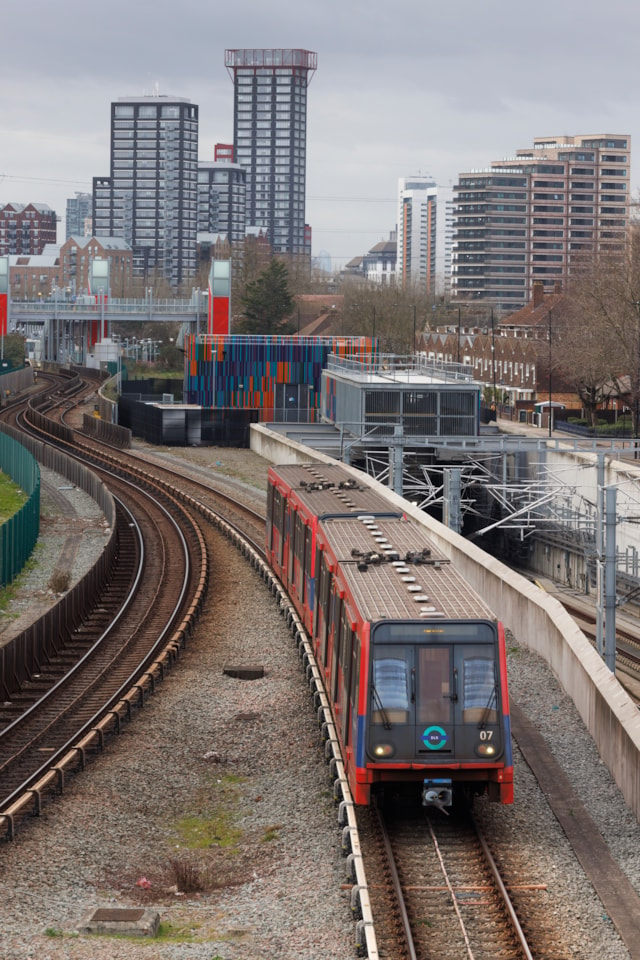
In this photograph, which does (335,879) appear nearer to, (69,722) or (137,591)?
(69,722)

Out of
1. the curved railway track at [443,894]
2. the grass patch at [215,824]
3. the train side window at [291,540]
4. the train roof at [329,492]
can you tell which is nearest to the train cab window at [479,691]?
the curved railway track at [443,894]

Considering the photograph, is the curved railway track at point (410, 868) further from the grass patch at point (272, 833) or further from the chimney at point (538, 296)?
the chimney at point (538, 296)

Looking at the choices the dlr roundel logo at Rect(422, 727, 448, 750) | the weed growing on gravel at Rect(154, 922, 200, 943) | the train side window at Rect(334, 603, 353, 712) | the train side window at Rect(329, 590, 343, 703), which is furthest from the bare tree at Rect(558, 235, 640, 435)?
the weed growing on gravel at Rect(154, 922, 200, 943)

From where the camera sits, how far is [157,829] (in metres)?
18.1

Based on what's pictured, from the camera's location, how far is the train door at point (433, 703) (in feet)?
54.5

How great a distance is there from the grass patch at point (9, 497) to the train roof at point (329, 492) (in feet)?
A: 55.6

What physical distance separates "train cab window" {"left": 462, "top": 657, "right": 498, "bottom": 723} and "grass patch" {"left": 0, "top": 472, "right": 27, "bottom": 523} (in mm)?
32320

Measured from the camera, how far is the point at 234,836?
701 inches

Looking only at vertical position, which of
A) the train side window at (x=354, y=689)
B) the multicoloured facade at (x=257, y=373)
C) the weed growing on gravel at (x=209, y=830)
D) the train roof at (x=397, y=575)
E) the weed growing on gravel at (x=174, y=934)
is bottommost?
the weed growing on gravel at (x=209, y=830)

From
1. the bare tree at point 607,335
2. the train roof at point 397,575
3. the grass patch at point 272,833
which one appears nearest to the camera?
the train roof at point 397,575

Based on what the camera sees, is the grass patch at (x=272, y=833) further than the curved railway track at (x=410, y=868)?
Yes

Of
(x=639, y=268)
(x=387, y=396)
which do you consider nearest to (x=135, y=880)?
Answer: (x=387, y=396)

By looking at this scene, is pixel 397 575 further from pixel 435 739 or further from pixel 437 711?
pixel 435 739

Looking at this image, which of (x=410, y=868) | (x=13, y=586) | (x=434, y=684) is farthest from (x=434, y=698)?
(x=13, y=586)
